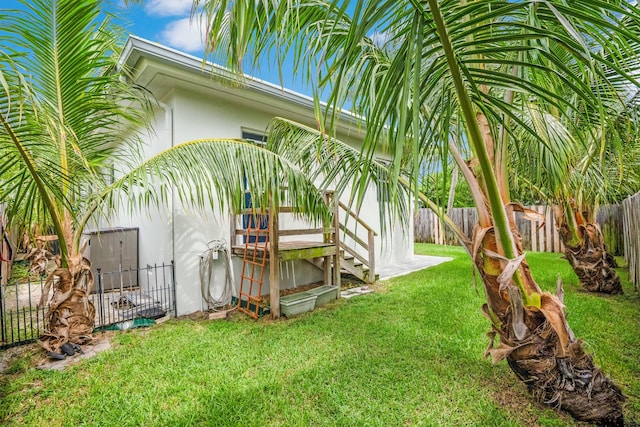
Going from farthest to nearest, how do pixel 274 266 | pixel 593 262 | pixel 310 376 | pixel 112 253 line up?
pixel 112 253 → pixel 593 262 → pixel 274 266 → pixel 310 376

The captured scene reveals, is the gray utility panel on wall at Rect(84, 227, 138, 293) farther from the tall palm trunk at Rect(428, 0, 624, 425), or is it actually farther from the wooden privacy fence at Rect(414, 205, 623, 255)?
the tall palm trunk at Rect(428, 0, 624, 425)

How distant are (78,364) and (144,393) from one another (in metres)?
1.29

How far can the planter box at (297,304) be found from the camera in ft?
17.1

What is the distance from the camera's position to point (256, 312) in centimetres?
525

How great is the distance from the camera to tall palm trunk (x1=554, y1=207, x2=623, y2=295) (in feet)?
19.9

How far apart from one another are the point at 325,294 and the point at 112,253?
451 cm

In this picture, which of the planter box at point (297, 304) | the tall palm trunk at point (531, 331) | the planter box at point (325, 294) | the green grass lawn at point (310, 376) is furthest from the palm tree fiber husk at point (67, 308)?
the tall palm trunk at point (531, 331)

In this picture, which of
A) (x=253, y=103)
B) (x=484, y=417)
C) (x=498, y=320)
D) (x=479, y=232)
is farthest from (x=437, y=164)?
(x=253, y=103)

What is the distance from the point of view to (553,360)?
2.55 metres

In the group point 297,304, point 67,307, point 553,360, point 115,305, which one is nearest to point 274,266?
point 297,304

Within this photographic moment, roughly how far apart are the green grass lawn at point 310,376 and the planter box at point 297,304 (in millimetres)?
188

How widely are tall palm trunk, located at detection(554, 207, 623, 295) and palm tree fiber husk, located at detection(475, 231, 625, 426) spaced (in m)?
4.66

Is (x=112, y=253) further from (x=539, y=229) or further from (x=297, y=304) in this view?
(x=539, y=229)

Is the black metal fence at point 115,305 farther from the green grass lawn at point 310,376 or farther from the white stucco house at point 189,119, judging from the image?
the green grass lawn at point 310,376
